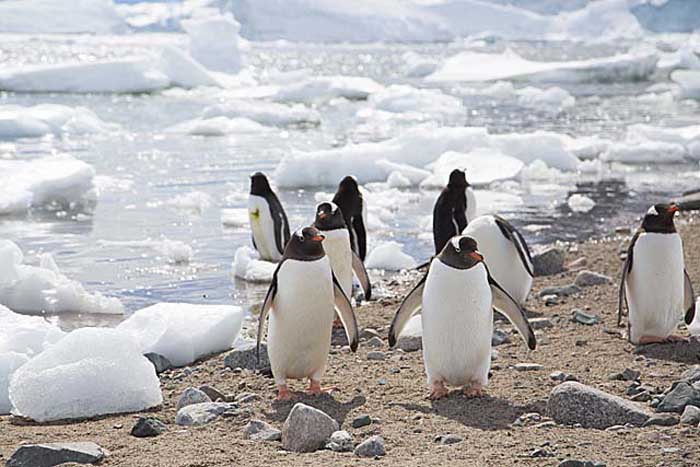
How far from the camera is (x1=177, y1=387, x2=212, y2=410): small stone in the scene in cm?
387

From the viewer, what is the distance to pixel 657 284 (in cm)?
466

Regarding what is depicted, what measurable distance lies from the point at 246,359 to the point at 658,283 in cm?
176

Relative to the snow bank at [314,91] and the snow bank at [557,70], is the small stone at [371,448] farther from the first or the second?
the snow bank at [557,70]

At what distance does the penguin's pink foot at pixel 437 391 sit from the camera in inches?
154

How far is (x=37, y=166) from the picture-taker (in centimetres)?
1033

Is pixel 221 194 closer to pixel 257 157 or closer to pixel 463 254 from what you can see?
pixel 257 157

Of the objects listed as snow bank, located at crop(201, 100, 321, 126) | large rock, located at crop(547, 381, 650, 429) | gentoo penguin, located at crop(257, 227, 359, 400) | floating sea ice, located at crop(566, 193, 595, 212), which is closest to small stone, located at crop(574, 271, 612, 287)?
gentoo penguin, located at crop(257, 227, 359, 400)

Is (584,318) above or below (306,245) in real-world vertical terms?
below

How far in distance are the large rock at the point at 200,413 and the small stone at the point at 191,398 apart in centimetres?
9

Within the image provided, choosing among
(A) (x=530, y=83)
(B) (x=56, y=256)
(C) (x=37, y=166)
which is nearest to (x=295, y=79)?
(A) (x=530, y=83)

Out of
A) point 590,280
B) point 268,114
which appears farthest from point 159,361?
point 268,114

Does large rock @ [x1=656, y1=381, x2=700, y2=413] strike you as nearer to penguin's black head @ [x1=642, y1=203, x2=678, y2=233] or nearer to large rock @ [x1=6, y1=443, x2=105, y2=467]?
penguin's black head @ [x1=642, y1=203, x2=678, y2=233]

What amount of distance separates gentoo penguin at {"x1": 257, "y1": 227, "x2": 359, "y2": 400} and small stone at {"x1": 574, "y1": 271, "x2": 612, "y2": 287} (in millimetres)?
2390

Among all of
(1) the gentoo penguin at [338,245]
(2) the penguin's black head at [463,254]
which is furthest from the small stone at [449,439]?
(1) the gentoo penguin at [338,245]
